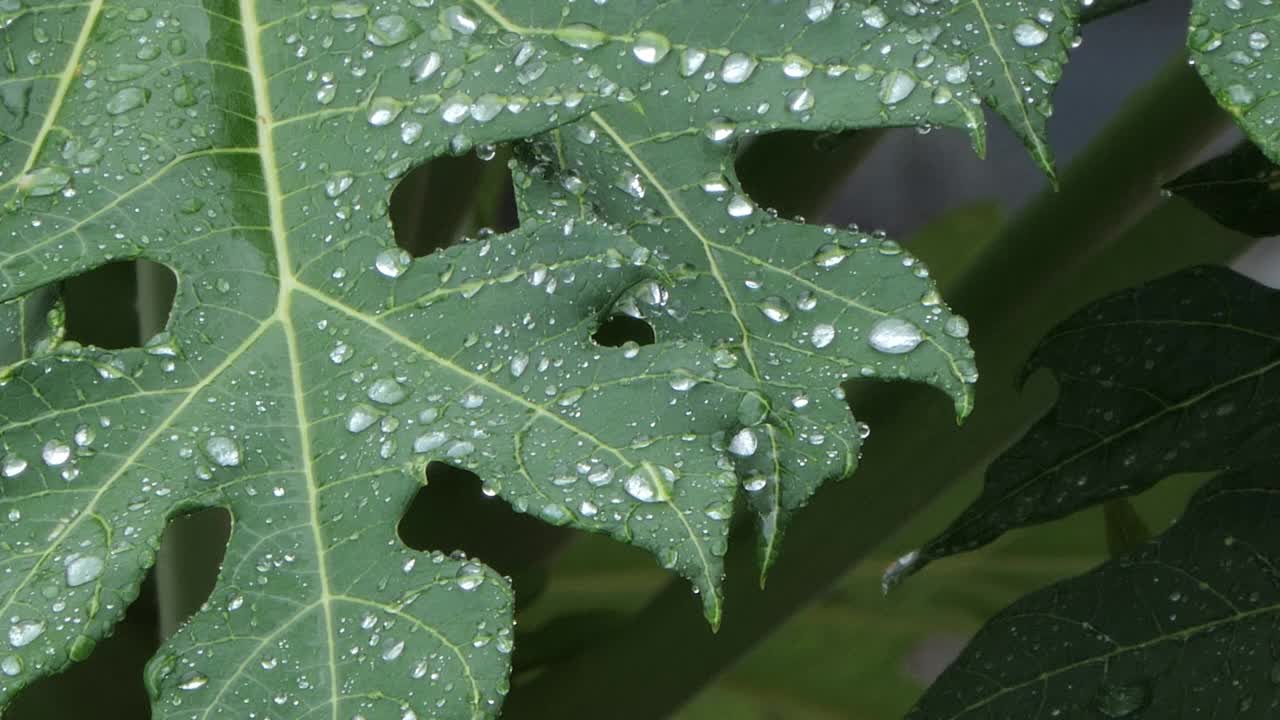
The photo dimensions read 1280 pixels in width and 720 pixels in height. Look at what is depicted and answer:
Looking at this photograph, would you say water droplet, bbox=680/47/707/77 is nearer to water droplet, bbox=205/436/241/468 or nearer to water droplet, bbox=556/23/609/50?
water droplet, bbox=556/23/609/50

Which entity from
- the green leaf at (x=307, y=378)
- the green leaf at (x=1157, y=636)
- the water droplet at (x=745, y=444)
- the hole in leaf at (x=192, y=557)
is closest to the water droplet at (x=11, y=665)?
the green leaf at (x=307, y=378)

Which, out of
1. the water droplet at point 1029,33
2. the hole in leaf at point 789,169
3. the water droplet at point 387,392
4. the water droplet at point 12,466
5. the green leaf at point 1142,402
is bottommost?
the hole in leaf at point 789,169

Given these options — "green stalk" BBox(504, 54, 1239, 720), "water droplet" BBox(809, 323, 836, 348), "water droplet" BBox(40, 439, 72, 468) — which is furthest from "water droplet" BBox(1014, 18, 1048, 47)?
"green stalk" BBox(504, 54, 1239, 720)

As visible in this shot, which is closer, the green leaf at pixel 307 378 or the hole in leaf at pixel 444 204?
the green leaf at pixel 307 378

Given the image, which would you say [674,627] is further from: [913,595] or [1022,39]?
[913,595]

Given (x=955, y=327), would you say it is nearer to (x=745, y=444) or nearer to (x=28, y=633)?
(x=745, y=444)

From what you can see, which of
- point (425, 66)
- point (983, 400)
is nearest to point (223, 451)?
point (425, 66)

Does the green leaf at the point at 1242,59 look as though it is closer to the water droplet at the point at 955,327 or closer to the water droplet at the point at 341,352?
the water droplet at the point at 955,327
